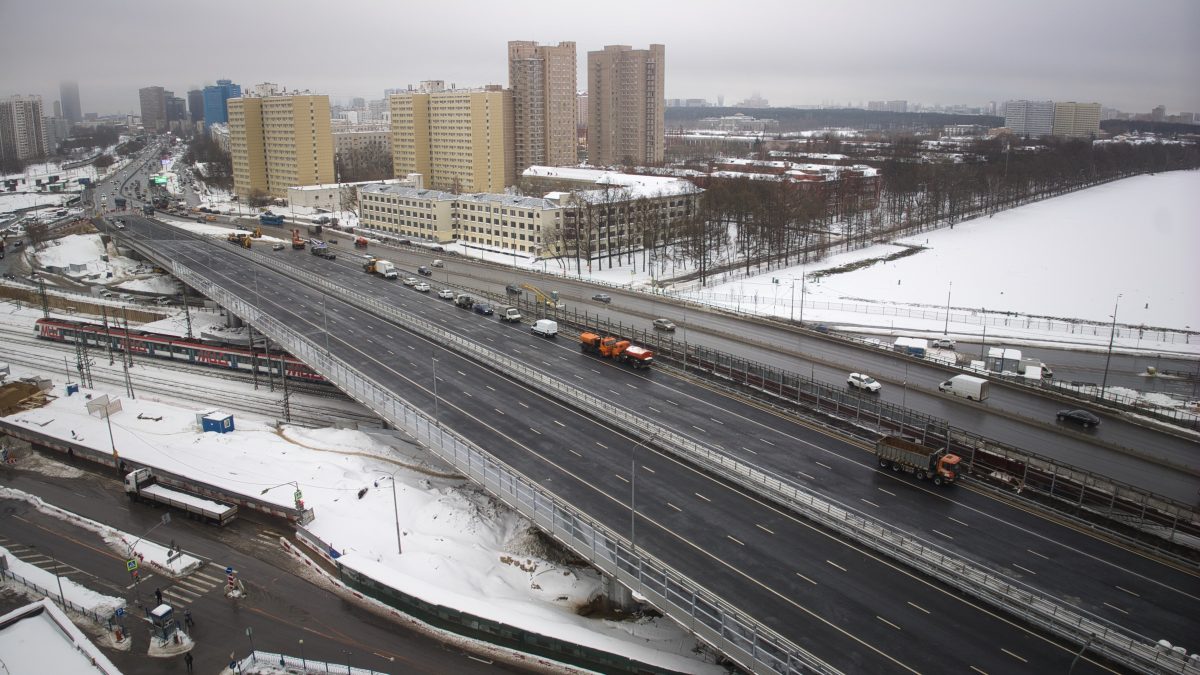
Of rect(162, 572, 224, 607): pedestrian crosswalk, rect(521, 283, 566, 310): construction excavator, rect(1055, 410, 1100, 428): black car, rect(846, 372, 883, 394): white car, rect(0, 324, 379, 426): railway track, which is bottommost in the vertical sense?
rect(162, 572, 224, 607): pedestrian crosswalk

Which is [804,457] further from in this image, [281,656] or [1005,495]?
[281,656]

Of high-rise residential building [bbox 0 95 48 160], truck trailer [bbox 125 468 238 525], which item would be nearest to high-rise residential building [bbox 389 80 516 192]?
high-rise residential building [bbox 0 95 48 160]

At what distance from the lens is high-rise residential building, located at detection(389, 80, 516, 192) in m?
135

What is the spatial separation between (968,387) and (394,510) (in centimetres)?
3177

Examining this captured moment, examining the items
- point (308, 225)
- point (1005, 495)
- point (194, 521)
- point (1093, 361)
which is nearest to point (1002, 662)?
point (1005, 495)

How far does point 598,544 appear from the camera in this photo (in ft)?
90.6

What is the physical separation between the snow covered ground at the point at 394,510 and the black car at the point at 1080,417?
2593 centimetres

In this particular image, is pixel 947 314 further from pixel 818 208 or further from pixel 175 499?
pixel 175 499

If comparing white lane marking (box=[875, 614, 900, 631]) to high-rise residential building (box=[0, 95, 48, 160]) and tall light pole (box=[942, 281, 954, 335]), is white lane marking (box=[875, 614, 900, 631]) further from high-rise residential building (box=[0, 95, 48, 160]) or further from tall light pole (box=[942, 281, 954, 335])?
high-rise residential building (box=[0, 95, 48, 160])

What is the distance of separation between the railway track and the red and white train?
2.44ft

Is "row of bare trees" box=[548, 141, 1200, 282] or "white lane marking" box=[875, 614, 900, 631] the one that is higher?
"row of bare trees" box=[548, 141, 1200, 282]

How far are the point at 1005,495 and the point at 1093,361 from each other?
30.3m

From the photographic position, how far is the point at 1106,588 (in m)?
25.8

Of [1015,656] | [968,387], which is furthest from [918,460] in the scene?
[968,387]
